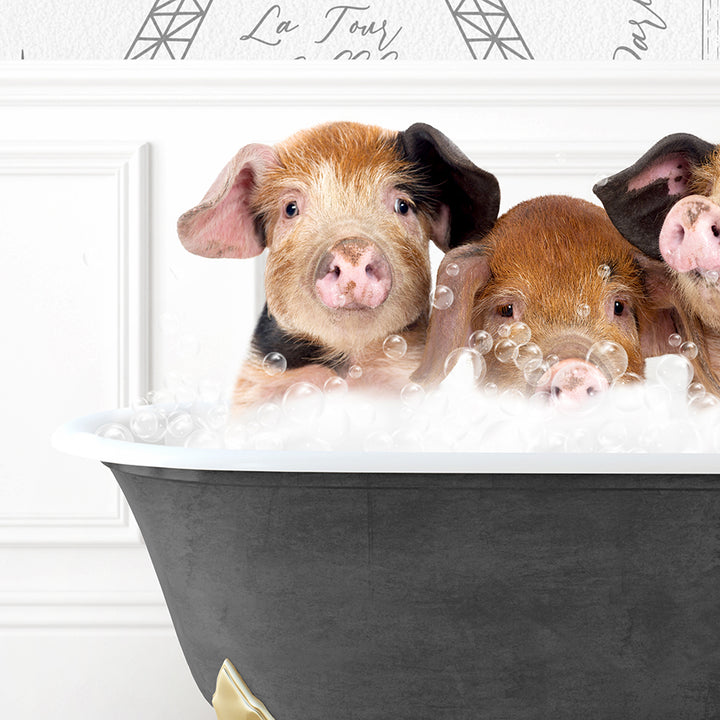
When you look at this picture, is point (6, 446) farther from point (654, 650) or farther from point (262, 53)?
A: point (654, 650)

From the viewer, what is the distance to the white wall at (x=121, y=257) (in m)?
1.23

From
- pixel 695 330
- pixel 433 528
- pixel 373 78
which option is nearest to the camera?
pixel 433 528

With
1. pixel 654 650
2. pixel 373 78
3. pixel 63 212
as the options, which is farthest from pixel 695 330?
pixel 63 212

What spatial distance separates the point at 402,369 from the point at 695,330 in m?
0.30

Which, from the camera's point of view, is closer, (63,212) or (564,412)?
(564,412)

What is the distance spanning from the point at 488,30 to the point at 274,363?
27.9 inches

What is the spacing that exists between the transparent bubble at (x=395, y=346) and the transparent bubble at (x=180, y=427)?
0.23m

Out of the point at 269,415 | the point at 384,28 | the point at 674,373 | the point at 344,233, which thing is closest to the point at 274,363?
the point at 269,415

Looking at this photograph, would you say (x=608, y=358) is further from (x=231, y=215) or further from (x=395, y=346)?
(x=231, y=215)

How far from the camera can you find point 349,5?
1.23 metres

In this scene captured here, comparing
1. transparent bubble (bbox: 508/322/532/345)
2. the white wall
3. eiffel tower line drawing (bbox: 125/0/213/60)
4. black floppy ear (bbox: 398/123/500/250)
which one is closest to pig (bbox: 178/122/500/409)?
black floppy ear (bbox: 398/123/500/250)

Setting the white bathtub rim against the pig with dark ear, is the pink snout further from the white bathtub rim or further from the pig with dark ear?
→ the white bathtub rim

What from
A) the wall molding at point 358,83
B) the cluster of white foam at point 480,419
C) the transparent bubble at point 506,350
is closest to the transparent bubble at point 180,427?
the cluster of white foam at point 480,419

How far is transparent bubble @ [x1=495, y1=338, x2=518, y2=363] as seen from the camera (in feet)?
2.48
